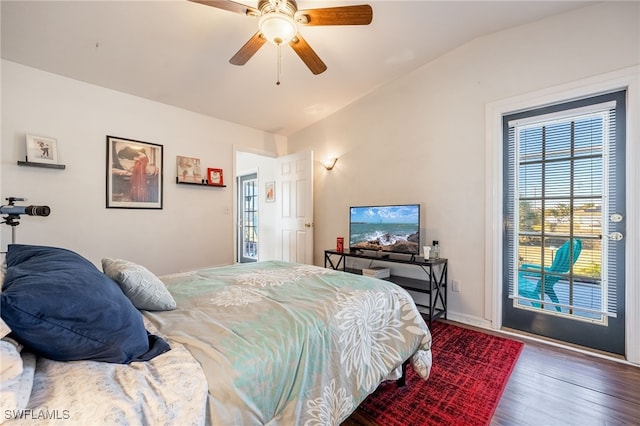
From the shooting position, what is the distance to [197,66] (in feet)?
9.43

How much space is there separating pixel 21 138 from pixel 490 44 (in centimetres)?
455

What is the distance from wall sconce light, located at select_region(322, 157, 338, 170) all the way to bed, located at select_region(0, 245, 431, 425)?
2.53 m

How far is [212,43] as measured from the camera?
258 cm

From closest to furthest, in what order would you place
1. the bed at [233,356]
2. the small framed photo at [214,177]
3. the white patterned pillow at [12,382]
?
the white patterned pillow at [12,382] → the bed at [233,356] → the small framed photo at [214,177]

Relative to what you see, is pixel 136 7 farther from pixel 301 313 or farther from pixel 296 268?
pixel 301 313

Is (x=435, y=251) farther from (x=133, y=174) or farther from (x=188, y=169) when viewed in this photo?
(x=133, y=174)

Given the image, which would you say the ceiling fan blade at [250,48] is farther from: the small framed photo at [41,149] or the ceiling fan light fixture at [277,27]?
the small framed photo at [41,149]

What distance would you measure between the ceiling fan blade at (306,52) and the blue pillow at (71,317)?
1.94 metres

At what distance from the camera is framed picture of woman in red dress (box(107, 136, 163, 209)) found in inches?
120

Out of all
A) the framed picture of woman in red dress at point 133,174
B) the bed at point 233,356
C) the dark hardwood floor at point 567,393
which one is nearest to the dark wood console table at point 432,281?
the dark hardwood floor at point 567,393

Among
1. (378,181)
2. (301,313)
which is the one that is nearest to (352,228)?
(378,181)

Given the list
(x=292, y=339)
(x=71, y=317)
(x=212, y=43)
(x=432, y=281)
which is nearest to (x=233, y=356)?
(x=292, y=339)

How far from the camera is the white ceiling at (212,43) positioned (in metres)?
2.20

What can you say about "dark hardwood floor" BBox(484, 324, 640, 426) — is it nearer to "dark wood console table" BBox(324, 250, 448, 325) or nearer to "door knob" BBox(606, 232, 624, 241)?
"dark wood console table" BBox(324, 250, 448, 325)
